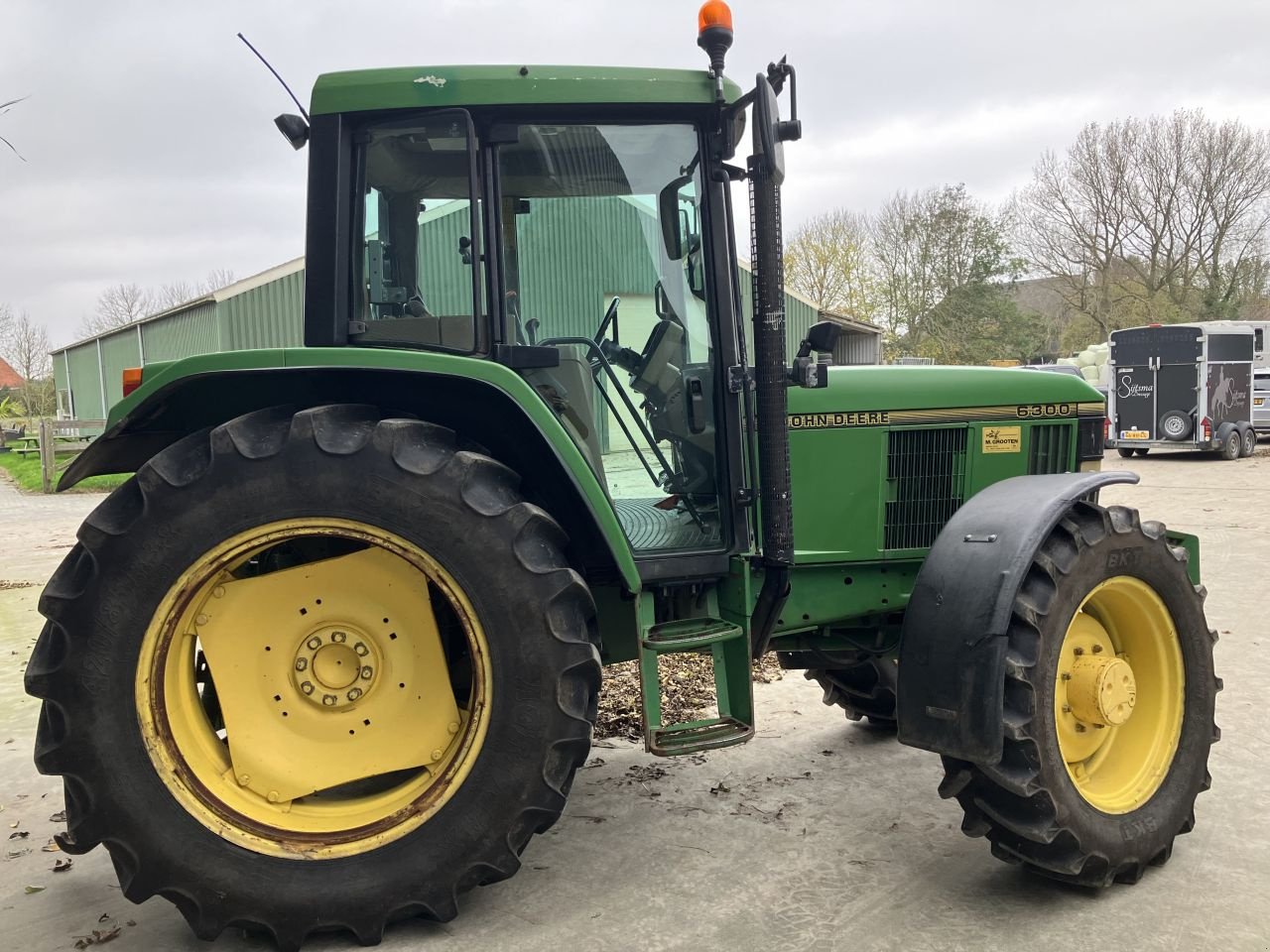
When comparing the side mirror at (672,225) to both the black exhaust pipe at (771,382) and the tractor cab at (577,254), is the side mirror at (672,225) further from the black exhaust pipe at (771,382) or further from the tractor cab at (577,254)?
the black exhaust pipe at (771,382)

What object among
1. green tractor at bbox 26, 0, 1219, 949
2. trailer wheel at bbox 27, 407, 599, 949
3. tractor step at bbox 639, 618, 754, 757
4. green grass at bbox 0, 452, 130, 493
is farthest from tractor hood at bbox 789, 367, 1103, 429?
green grass at bbox 0, 452, 130, 493

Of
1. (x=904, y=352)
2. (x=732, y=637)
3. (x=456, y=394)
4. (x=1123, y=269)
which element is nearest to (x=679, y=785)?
(x=732, y=637)

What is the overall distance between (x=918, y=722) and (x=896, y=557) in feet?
2.73

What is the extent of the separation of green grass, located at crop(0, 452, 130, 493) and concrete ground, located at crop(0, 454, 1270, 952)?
1046 cm

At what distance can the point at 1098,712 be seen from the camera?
3.07m

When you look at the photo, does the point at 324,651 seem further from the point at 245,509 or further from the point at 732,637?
the point at 732,637

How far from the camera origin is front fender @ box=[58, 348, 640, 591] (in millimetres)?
2676

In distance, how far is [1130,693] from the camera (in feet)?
10.2

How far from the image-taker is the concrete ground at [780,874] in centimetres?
273

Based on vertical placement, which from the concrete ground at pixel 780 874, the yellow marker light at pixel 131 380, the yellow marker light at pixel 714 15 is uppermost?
the yellow marker light at pixel 714 15

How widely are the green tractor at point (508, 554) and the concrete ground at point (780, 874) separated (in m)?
0.18

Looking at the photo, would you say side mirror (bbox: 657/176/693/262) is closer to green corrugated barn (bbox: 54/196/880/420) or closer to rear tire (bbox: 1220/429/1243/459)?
green corrugated barn (bbox: 54/196/880/420)

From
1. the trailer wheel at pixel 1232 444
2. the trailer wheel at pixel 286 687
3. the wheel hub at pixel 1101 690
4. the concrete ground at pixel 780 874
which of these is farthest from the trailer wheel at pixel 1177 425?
the trailer wheel at pixel 286 687

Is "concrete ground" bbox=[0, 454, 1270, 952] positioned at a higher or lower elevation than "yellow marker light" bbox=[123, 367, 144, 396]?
lower
